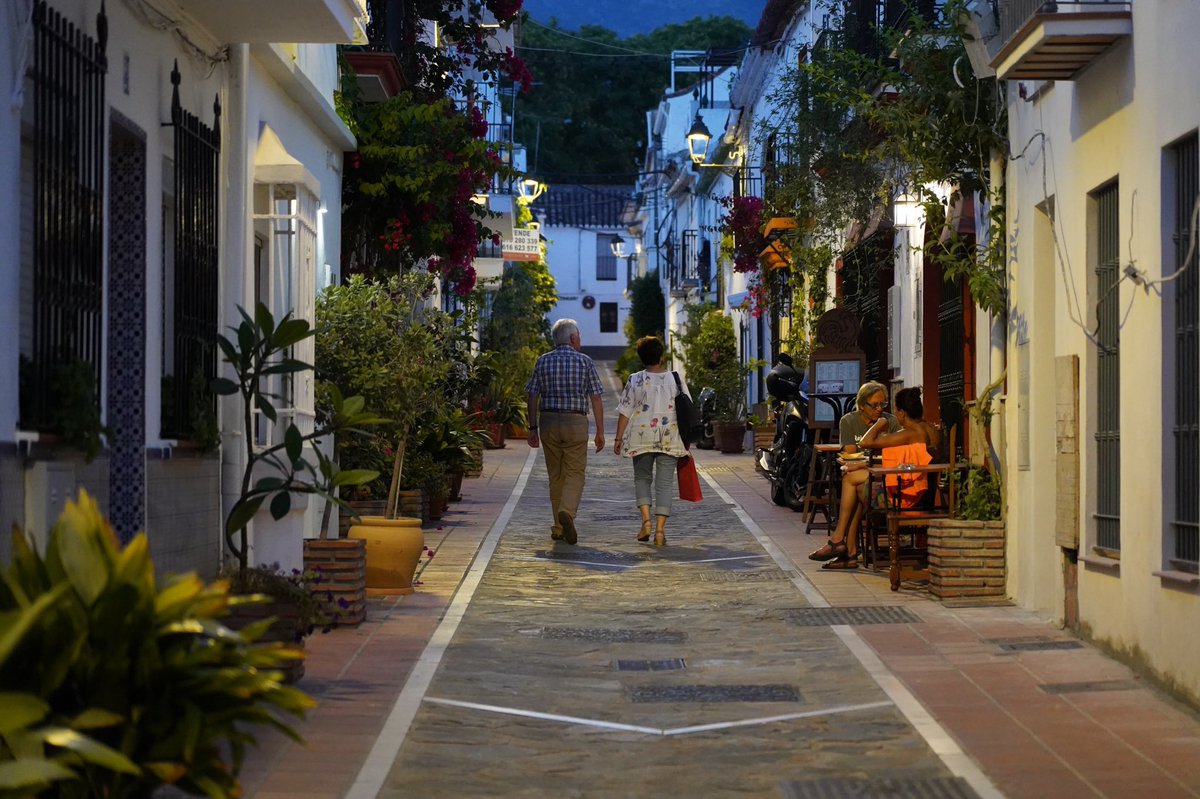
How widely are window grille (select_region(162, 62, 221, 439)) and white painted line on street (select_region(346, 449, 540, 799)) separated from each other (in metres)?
2.03

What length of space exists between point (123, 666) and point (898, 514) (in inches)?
362

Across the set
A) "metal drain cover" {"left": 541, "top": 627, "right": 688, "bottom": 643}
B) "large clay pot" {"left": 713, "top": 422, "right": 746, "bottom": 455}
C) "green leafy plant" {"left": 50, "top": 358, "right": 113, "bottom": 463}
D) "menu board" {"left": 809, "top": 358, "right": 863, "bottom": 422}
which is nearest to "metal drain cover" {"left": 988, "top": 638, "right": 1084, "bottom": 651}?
"metal drain cover" {"left": 541, "top": 627, "right": 688, "bottom": 643}

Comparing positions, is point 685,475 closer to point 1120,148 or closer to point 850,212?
point 850,212

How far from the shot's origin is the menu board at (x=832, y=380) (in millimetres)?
19312

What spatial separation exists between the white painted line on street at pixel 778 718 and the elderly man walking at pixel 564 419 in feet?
24.4

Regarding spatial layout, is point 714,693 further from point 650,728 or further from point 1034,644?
point 1034,644

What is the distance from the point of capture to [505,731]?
26.7ft

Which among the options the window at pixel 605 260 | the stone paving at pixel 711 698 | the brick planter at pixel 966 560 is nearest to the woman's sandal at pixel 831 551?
the stone paving at pixel 711 698

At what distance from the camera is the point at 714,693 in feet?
29.9

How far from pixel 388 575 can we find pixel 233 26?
395cm

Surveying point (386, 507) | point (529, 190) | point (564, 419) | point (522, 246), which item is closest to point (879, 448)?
point (564, 419)

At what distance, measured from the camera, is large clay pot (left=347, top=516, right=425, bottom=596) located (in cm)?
1241

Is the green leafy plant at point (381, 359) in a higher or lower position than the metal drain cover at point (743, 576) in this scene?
higher

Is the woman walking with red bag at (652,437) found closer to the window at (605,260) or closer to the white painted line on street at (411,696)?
the white painted line on street at (411,696)
